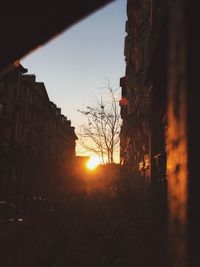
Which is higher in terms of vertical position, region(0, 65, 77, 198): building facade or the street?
region(0, 65, 77, 198): building facade

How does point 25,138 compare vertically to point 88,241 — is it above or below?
above

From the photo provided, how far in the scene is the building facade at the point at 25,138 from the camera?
96.5 feet

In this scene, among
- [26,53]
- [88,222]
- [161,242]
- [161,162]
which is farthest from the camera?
[88,222]

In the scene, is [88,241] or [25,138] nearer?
[88,241]

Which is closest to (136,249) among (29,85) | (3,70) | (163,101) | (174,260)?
(163,101)

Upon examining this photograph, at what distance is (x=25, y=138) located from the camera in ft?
122

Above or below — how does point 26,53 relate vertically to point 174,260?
above

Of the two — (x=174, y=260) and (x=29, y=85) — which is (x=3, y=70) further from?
(x=29, y=85)

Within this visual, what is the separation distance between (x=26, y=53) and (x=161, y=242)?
666 cm

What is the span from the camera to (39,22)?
1638 millimetres

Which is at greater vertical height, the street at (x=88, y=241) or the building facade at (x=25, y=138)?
the building facade at (x=25, y=138)

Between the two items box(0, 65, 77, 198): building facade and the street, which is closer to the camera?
the street

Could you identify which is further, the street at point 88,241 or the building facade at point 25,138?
the building facade at point 25,138

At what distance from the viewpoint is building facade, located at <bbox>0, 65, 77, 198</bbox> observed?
29422 millimetres
